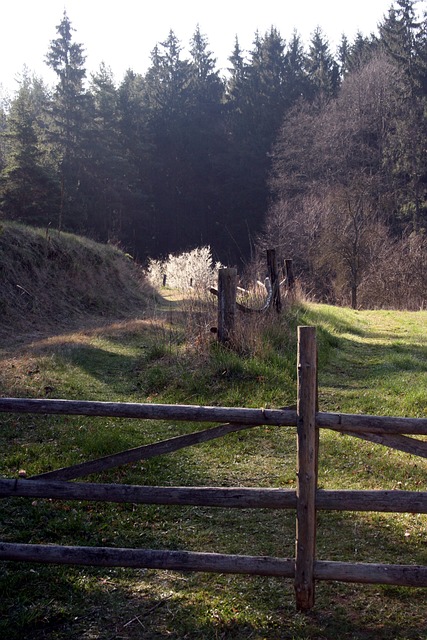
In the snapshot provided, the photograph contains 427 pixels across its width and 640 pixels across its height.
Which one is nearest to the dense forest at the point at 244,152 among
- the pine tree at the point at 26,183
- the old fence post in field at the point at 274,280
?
the pine tree at the point at 26,183

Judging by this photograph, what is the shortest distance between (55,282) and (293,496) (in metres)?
17.8

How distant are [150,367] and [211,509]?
17.3 ft

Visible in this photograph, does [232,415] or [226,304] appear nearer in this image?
[232,415]

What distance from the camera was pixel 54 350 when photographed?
12.4m

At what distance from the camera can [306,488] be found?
375 cm

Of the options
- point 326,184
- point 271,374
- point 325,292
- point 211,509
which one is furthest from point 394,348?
point 326,184

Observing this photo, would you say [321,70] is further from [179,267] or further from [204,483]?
[204,483]

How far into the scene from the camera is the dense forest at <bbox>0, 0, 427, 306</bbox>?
32.7 m

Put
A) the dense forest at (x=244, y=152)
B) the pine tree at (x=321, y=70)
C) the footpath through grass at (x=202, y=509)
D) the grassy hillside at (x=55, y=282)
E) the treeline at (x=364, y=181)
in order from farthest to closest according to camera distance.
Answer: the pine tree at (x=321, y=70), the dense forest at (x=244, y=152), the treeline at (x=364, y=181), the grassy hillside at (x=55, y=282), the footpath through grass at (x=202, y=509)

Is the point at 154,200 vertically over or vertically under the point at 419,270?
over

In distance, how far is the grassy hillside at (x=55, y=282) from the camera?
58.6ft

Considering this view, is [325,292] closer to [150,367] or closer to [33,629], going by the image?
[150,367]

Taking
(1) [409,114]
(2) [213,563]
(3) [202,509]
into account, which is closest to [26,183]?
(1) [409,114]

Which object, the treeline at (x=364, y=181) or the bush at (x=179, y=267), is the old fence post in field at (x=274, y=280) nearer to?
the bush at (x=179, y=267)
